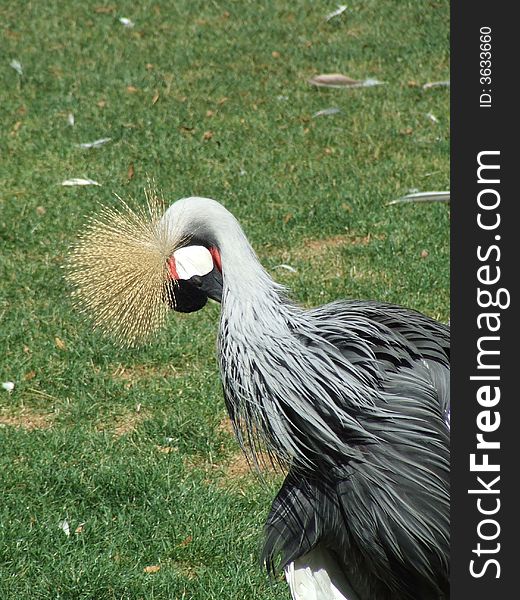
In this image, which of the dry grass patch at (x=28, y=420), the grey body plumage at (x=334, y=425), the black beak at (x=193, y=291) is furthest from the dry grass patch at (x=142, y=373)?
the grey body plumage at (x=334, y=425)

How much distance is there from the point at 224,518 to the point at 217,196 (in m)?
2.86

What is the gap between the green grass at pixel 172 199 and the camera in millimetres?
3939

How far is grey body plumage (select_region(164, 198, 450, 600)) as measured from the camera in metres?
2.80

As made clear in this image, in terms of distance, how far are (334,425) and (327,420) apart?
0.08 feet

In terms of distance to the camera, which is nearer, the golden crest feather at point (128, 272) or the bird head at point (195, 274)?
the bird head at point (195, 274)

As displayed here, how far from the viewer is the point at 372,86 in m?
8.13

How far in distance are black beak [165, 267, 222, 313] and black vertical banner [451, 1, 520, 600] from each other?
28.3 inches

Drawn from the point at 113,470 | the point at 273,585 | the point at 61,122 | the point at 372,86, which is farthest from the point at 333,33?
the point at 273,585

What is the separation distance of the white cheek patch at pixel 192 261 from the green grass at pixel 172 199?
1.24m

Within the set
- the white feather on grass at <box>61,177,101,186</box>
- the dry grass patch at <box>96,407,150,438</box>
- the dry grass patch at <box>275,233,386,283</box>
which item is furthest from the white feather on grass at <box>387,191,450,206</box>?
the dry grass patch at <box>96,407,150,438</box>

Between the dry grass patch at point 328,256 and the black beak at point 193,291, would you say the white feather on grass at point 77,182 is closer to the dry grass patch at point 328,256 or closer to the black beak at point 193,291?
the dry grass patch at point 328,256

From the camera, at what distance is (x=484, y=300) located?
2426 millimetres

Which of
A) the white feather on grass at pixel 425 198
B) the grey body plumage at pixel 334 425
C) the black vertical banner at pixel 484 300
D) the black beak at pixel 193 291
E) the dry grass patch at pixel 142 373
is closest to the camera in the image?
the black vertical banner at pixel 484 300

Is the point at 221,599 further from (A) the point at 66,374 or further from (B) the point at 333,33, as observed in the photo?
(B) the point at 333,33
